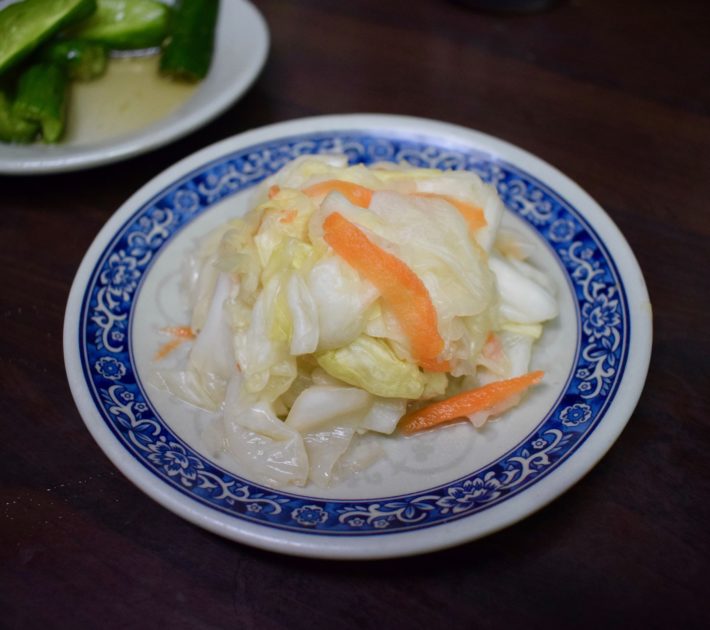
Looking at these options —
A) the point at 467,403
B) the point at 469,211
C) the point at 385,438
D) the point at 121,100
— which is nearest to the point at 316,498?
the point at 385,438

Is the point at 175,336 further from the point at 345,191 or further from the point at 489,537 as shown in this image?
the point at 489,537

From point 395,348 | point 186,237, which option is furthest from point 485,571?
point 186,237

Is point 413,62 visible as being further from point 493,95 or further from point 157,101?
point 157,101

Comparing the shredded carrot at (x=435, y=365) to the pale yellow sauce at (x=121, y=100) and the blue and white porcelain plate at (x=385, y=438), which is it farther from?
the pale yellow sauce at (x=121, y=100)

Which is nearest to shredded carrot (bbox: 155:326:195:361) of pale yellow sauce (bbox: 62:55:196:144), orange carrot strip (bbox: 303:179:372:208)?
orange carrot strip (bbox: 303:179:372:208)

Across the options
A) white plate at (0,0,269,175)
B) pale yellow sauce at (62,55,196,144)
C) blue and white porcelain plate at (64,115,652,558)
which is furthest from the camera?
pale yellow sauce at (62,55,196,144)

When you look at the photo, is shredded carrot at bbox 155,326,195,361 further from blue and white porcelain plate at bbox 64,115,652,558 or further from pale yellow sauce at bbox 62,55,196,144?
pale yellow sauce at bbox 62,55,196,144
